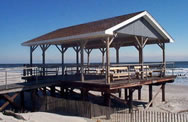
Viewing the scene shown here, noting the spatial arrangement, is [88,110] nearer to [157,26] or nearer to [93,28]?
[93,28]

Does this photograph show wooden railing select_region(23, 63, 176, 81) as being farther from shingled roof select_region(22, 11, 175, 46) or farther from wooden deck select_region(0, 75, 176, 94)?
shingled roof select_region(22, 11, 175, 46)

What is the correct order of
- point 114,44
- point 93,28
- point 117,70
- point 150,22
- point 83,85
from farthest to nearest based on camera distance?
point 114,44 < point 117,70 < point 150,22 < point 93,28 < point 83,85

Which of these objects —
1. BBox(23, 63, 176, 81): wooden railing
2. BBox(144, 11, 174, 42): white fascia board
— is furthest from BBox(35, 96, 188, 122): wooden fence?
BBox(144, 11, 174, 42): white fascia board

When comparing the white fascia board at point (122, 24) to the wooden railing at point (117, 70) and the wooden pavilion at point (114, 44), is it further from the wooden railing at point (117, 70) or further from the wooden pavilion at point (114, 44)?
the wooden railing at point (117, 70)

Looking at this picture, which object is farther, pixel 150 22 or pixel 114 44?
pixel 114 44

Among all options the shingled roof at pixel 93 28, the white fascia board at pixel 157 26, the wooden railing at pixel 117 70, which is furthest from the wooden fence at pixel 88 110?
the white fascia board at pixel 157 26

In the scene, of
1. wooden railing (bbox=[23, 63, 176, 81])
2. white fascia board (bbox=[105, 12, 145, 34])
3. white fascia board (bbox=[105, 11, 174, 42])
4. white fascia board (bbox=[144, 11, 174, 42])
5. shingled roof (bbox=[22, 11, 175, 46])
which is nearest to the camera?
white fascia board (bbox=[105, 12, 145, 34])

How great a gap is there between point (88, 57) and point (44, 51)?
5667mm

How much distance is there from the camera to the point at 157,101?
17.8 metres

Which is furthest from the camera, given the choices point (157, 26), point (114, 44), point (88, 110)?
point (114, 44)

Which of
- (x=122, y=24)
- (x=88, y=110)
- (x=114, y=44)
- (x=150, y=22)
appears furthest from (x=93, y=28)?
(x=114, y=44)

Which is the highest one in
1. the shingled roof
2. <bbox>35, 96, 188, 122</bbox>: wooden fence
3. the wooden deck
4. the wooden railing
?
the shingled roof

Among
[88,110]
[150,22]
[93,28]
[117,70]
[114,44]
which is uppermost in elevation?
[150,22]

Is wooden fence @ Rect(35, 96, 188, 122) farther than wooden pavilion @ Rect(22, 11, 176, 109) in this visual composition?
No
